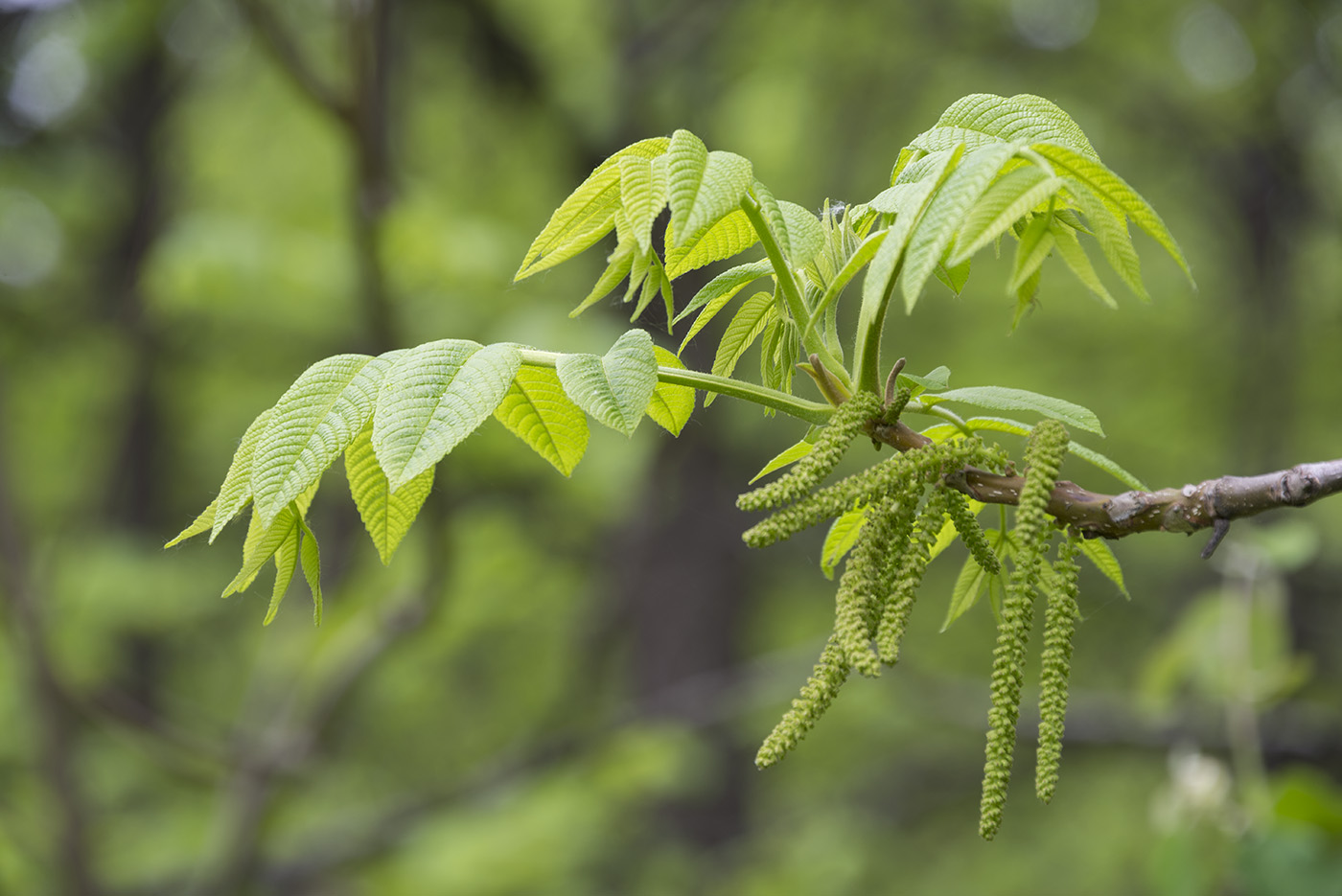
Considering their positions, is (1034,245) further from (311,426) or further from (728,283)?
(311,426)

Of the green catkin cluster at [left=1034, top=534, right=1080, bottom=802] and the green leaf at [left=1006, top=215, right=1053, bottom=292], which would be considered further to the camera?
the green leaf at [left=1006, top=215, right=1053, bottom=292]

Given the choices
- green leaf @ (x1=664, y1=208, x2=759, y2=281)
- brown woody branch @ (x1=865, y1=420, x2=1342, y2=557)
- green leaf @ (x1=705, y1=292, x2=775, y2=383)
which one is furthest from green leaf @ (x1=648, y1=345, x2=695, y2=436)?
brown woody branch @ (x1=865, y1=420, x2=1342, y2=557)

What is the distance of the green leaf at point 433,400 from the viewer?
1133 millimetres

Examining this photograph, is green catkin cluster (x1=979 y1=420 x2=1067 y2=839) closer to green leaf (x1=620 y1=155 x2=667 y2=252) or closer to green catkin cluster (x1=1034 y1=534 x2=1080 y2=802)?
green catkin cluster (x1=1034 y1=534 x2=1080 y2=802)

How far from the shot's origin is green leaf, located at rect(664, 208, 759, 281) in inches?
56.0

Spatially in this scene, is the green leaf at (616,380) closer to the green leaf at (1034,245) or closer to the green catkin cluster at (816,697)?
the green catkin cluster at (816,697)

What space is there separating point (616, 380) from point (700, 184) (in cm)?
23

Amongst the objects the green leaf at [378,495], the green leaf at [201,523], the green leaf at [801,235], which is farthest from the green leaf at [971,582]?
the green leaf at [201,523]

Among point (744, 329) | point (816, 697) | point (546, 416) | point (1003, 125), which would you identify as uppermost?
point (1003, 125)

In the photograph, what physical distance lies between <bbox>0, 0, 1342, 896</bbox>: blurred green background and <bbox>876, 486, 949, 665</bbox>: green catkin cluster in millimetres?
1980

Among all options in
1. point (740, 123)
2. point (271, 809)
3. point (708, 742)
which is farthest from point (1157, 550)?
point (271, 809)

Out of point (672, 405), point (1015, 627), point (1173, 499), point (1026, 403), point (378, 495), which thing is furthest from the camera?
point (672, 405)

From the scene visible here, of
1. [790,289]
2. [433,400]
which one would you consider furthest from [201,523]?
[790,289]

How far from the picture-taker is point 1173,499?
118 centimetres
